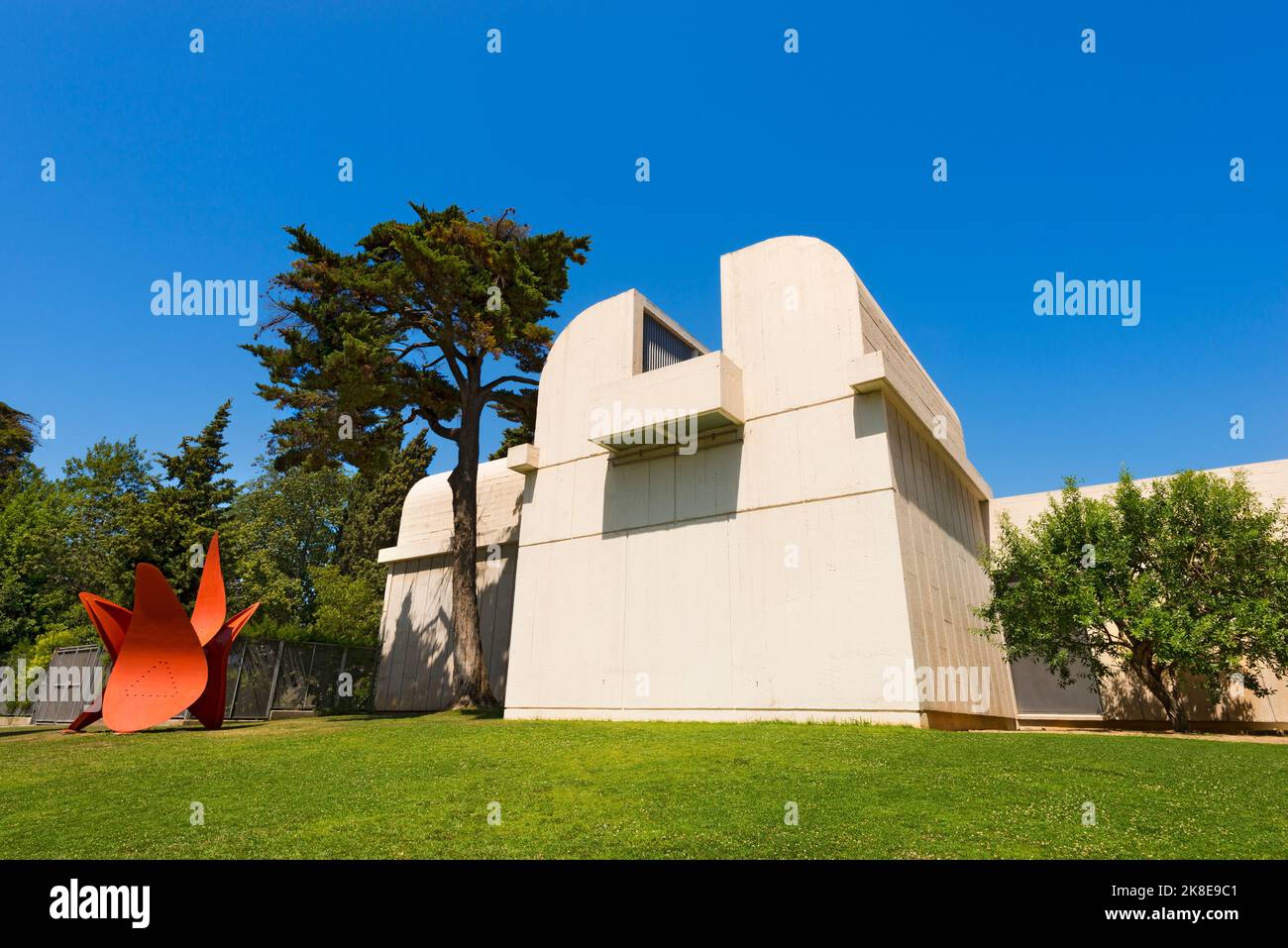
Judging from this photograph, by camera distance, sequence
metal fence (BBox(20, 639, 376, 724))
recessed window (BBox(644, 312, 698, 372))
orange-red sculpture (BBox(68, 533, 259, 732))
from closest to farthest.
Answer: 1. orange-red sculpture (BBox(68, 533, 259, 732))
2. recessed window (BBox(644, 312, 698, 372))
3. metal fence (BBox(20, 639, 376, 724))

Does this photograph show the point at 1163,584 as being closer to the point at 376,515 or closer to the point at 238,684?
the point at 238,684

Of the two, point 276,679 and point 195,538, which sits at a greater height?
point 195,538

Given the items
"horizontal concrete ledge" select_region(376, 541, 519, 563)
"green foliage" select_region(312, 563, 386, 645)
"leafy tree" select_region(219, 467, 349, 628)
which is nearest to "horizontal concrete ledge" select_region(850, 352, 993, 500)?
"horizontal concrete ledge" select_region(376, 541, 519, 563)

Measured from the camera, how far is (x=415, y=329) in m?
22.4

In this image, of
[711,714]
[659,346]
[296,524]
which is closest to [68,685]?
[711,714]

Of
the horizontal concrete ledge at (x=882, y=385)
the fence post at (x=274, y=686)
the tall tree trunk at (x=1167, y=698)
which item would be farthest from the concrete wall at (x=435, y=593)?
the tall tree trunk at (x=1167, y=698)

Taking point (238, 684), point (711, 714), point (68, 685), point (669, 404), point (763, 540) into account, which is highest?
point (669, 404)

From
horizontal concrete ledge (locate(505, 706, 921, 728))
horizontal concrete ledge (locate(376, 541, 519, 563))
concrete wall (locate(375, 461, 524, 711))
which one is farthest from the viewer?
horizontal concrete ledge (locate(376, 541, 519, 563))

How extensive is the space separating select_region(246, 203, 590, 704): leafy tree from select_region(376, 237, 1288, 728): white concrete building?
2.62m

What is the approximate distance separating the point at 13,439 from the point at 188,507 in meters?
31.8

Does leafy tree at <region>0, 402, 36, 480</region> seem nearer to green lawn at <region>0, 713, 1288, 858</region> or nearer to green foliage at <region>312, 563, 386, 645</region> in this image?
green foliage at <region>312, 563, 386, 645</region>

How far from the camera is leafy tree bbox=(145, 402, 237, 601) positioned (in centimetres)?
2769

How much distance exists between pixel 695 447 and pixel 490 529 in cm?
1220

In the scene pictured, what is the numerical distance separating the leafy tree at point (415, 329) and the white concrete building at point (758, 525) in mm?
2623
